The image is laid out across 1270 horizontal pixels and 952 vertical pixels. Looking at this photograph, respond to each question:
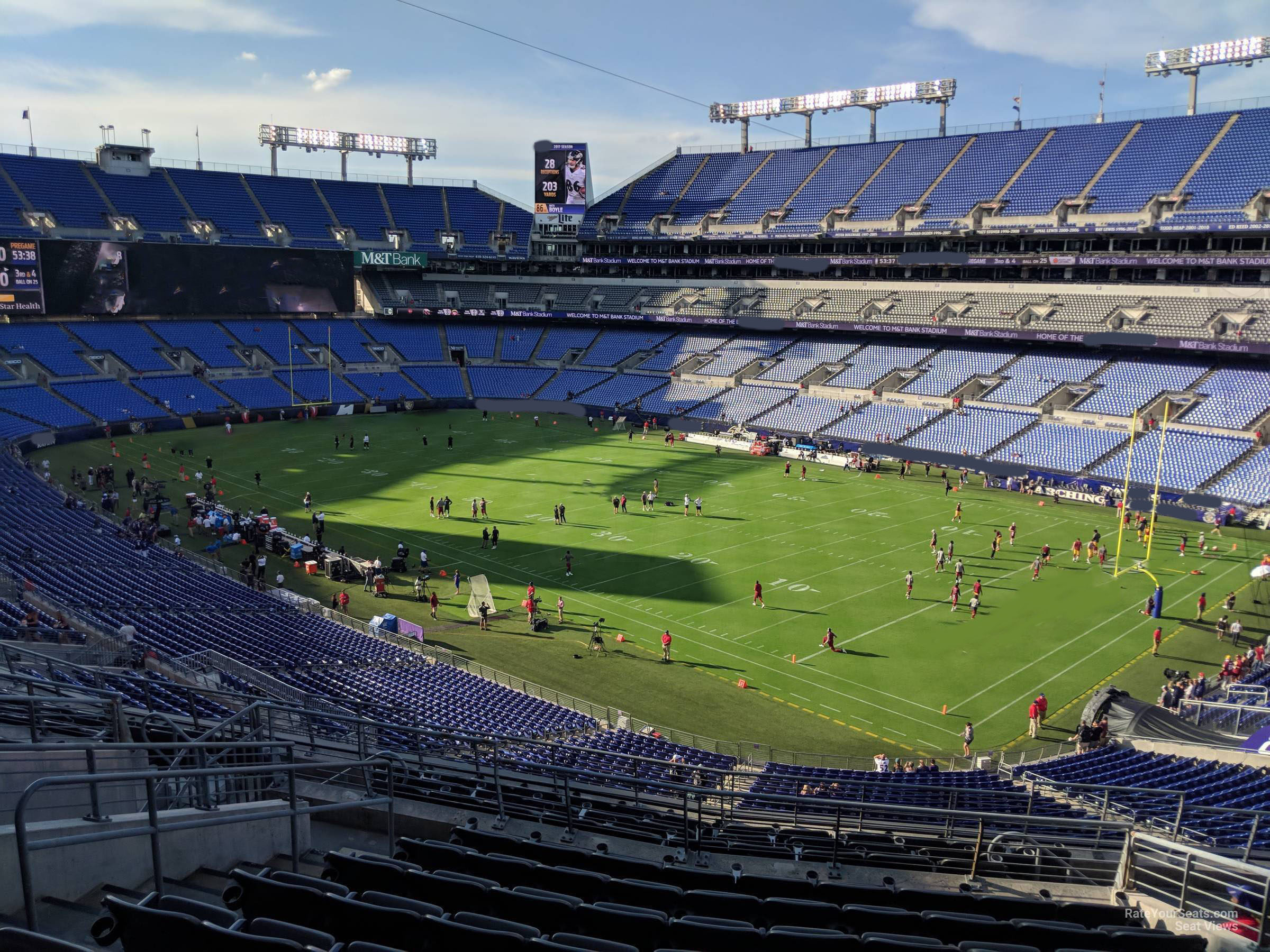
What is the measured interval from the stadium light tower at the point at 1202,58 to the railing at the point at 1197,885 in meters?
70.5

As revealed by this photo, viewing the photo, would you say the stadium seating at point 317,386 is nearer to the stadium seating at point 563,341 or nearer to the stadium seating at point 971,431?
the stadium seating at point 563,341

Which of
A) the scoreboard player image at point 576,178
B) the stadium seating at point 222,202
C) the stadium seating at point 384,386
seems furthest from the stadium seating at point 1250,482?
the stadium seating at point 222,202

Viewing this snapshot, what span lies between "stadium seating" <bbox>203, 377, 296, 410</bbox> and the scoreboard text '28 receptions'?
94.0ft

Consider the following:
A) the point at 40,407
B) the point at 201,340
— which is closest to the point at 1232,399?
the point at 201,340

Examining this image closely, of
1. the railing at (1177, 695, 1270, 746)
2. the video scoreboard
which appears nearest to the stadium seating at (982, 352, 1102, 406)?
the railing at (1177, 695, 1270, 746)

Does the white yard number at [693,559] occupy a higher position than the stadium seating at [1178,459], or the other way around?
the stadium seating at [1178,459]

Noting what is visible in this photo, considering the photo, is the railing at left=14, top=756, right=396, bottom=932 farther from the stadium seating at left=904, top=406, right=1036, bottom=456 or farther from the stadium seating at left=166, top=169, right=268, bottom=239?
the stadium seating at left=166, top=169, right=268, bottom=239

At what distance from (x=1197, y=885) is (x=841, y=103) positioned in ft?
271

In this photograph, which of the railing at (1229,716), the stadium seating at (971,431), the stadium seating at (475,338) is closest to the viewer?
the railing at (1229,716)

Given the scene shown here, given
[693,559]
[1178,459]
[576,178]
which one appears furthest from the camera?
[576,178]

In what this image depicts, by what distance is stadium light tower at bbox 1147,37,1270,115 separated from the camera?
2463 inches

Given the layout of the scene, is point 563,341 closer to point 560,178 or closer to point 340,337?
point 560,178

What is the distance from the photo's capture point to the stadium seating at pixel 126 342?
6719cm

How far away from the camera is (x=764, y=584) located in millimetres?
35000
